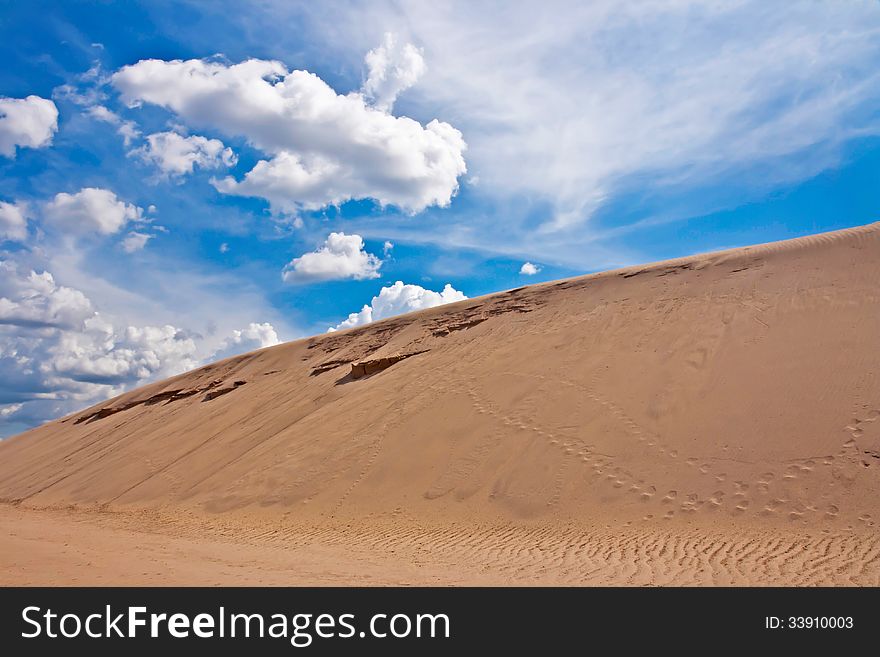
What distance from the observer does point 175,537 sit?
11.8 m

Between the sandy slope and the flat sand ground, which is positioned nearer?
the flat sand ground

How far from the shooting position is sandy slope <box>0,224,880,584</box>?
8750 mm

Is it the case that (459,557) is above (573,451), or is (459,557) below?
below

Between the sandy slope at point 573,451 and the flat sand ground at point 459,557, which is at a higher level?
the sandy slope at point 573,451

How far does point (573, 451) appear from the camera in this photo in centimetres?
1252

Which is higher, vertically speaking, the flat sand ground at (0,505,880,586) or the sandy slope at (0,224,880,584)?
the sandy slope at (0,224,880,584)

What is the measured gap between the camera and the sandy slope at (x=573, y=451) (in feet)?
28.7

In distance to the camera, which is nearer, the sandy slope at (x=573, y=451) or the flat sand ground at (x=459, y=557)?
the flat sand ground at (x=459, y=557)

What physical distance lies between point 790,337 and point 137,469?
20997mm

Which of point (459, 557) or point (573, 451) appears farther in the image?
point (573, 451)
